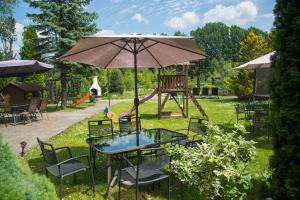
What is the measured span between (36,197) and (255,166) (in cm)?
488

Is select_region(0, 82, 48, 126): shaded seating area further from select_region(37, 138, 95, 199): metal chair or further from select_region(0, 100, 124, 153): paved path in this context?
select_region(37, 138, 95, 199): metal chair

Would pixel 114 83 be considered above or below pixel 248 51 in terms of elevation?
below

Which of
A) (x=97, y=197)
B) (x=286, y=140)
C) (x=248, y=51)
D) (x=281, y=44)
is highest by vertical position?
(x=248, y=51)

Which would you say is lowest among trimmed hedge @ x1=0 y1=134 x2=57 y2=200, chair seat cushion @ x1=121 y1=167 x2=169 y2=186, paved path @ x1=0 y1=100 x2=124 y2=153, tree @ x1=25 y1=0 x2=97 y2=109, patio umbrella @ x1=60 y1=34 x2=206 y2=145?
paved path @ x1=0 y1=100 x2=124 y2=153

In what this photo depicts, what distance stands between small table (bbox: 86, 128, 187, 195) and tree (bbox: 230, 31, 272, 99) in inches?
642

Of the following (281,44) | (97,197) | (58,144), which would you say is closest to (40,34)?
(58,144)

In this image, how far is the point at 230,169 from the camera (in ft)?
10.9

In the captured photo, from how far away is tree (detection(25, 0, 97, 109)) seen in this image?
1545 cm

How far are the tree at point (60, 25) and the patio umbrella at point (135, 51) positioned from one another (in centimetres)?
972

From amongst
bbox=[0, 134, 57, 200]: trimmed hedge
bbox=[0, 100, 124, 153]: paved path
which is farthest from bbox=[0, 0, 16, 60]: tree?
bbox=[0, 134, 57, 200]: trimmed hedge

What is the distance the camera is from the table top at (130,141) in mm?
4566

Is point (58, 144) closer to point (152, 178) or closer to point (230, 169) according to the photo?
point (152, 178)

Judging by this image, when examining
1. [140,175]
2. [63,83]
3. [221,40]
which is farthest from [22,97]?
[221,40]

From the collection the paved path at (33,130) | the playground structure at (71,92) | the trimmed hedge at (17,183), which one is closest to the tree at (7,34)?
the playground structure at (71,92)
